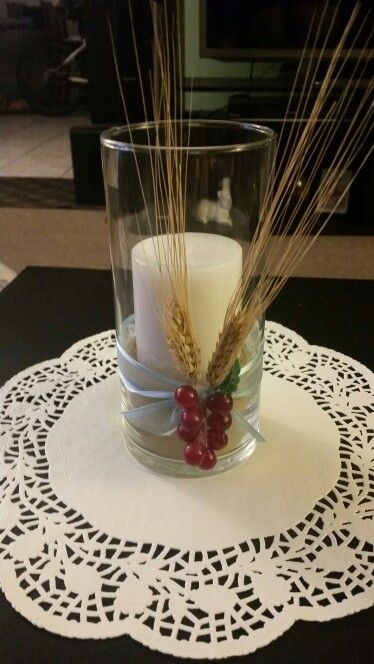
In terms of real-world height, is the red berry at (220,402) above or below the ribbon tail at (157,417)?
above

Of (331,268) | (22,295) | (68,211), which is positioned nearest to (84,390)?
(22,295)

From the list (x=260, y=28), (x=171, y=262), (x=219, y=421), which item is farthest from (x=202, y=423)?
(x=260, y=28)

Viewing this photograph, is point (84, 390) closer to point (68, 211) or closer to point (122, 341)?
point (122, 341)

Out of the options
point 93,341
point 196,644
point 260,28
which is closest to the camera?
point 196,644

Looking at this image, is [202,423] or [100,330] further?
[100,330]

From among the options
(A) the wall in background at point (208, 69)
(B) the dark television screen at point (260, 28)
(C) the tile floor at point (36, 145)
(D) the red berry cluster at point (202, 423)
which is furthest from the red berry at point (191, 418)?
(C) the tile floor at point (36, 145)

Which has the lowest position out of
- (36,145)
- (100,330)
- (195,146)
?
(36,145)

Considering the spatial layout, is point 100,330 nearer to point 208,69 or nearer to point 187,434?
point 187,434

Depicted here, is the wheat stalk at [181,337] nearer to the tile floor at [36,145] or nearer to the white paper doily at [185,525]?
the white paper doily at [185,525]
